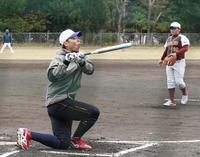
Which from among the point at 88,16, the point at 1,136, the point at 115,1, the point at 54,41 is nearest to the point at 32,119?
the point at 1,136

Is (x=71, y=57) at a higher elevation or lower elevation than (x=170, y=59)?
higher

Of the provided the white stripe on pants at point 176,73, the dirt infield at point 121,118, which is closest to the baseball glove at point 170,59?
the white stripe on pants at point 176,73

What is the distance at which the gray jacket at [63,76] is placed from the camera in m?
6.35

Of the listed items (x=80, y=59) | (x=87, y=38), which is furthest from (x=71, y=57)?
(x=87, y=38)

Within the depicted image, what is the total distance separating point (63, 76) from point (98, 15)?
38.9m

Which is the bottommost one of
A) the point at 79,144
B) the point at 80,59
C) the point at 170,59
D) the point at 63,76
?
the point at 79,144

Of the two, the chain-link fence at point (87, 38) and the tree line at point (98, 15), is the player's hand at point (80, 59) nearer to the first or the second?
the tree line at point (98, 15)

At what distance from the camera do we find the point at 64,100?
6527 millimetres

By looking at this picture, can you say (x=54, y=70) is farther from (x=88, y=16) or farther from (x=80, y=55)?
(x=88, y=16)

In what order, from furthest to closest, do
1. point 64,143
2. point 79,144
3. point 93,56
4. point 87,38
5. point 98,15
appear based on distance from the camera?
point 87,38
point 98,15
point 93,56
point 79,144
point 64,143

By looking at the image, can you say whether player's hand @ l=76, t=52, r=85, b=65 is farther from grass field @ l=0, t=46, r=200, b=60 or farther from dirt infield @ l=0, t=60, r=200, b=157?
grass field @ l=0, t=46, r=200, b=60

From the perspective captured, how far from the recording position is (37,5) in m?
40.8

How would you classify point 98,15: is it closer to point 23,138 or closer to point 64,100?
point 64,100

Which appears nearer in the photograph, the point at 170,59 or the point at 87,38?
the point at 170,59
